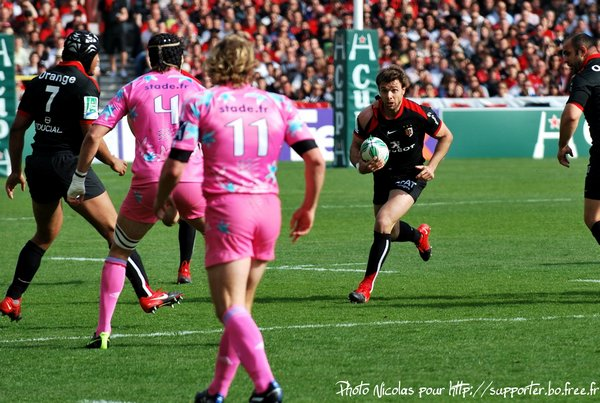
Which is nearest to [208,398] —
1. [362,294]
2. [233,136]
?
[233,136]

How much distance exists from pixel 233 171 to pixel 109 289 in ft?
8.46

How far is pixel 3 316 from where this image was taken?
1053 centimetres

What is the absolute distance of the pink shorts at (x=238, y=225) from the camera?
21.0ft

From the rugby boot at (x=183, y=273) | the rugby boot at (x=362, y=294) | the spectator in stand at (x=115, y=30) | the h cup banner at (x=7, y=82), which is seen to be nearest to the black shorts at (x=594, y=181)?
the rugby boot at (x=362, y=294)

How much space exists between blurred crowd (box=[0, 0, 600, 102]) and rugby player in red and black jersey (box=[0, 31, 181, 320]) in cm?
2013

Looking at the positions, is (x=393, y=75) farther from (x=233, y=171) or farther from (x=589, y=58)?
(x=233, y=171)

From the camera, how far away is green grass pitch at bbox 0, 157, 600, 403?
7402 millimetres

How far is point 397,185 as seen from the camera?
11.4 meters

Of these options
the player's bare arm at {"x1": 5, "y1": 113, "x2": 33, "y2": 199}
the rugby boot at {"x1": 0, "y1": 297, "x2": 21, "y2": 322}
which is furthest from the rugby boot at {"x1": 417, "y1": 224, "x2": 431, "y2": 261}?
the rugby boot at {"x1": 0, "y1": 297, "x2": 21, "y2": 322}

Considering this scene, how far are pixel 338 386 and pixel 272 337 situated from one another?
69.6 inches

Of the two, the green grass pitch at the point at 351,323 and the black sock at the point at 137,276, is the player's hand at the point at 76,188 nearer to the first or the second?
the black sock at the point at 137,276

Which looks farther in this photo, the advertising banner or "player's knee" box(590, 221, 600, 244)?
the advertising banner

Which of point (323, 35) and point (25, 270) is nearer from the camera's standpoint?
point (25, 270)

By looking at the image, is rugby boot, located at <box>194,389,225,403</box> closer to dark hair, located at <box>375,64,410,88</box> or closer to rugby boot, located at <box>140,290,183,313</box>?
rugby boot, located at <box>140,290,183,313</box>
